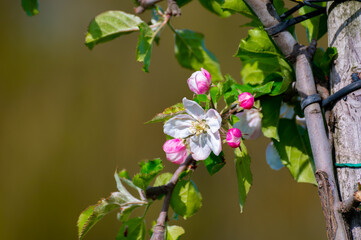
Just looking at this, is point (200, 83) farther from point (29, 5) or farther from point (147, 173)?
point (29, 5)

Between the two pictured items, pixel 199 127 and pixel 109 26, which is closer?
pixel 199 127

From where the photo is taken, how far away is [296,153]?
504 mm

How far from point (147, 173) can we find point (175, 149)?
0.15 ft

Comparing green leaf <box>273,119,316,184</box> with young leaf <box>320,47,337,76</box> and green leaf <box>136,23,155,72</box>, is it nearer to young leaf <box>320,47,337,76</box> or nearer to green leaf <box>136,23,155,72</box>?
young leaf <box>320,47,337,76</box>

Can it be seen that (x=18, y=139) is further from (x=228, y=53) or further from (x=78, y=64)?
(x=228, y=53)

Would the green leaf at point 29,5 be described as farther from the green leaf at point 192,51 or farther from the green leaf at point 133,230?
the green leaf at point 133,230

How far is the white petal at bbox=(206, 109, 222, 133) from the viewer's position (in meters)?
0.43

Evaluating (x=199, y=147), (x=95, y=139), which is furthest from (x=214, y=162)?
(x=95, y=139)

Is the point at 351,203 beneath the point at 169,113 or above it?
beneath

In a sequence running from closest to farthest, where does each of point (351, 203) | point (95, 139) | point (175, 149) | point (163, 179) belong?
1. point (351, 203)
2. point (175, 149)
3. point (163, 179)
4. point (95, 139)

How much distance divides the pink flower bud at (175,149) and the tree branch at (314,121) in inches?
5.5

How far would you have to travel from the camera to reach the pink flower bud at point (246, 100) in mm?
429

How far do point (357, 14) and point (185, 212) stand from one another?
31 cm

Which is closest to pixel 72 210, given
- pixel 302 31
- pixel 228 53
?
pixel 228 53
